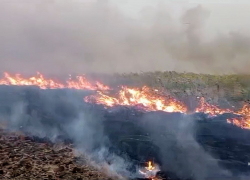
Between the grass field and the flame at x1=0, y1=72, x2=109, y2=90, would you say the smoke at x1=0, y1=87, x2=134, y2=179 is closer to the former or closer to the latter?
the flame at x1=0, y1=72, x2=109, y2=90

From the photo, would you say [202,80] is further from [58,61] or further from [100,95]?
[100,95]

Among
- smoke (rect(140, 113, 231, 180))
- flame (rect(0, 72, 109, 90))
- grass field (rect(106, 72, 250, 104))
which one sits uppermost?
grass field (rect(106, 72, 250, 104))

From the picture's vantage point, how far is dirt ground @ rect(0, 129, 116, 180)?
1455 centimetres

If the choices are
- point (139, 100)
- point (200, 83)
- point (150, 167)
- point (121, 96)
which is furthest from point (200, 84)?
point (150, 167)

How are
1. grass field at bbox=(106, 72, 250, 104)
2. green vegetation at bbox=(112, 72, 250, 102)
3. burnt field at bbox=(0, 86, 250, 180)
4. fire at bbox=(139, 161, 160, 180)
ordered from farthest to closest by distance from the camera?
green vegetation at bbox=(112, 72, 250, 102) → grass field at bbox=(106, 72, 250, 104) → burnt field at bbox=(0, 86, 250, 180) → fire at bbox=(139, 161, 160, 180)

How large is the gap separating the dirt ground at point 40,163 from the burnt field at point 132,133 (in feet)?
3.80

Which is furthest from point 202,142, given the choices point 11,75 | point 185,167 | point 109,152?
point 11,75

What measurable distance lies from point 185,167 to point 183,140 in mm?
3132

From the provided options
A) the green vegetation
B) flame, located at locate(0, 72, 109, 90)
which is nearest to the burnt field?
flame, located at locate(0, 72, 109, 90)

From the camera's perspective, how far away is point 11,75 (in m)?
36.4

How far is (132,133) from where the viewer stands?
21.2 meters

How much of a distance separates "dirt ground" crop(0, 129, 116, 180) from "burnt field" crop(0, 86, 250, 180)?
1.16m

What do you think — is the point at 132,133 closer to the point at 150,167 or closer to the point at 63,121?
the point at 150,167

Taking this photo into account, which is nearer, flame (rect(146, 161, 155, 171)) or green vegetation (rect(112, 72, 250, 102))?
flame (rect(146, 161, 155, 171))
